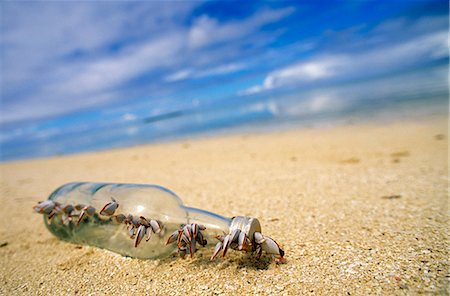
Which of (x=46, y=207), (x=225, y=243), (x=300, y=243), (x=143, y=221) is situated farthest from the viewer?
(x=46, y=207)

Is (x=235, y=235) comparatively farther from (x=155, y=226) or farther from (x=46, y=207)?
(x=46, y=207)

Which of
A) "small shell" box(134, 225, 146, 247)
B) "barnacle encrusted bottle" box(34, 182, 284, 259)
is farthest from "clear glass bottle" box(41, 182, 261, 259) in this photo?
"small shell" box(134, 225, 146, 247)

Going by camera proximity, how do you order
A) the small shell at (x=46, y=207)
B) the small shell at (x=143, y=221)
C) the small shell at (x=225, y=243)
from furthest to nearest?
the small shell at (x=46, y=207)
the small shell at (x=143, y=221)
the small shell at (x=225, y=243)

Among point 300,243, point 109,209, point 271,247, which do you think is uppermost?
point 109,209

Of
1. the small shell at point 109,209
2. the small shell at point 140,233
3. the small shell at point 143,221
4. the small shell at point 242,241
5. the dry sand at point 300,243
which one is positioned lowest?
the dry sand at point 300,243

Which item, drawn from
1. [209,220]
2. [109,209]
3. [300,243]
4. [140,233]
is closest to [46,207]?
[109,209]

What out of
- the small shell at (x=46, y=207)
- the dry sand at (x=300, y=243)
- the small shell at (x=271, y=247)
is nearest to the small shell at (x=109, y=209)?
the dry sand at (x=300, y=243)

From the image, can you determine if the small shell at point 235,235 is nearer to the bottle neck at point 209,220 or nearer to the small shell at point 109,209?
the bottle neck at point 209,220
